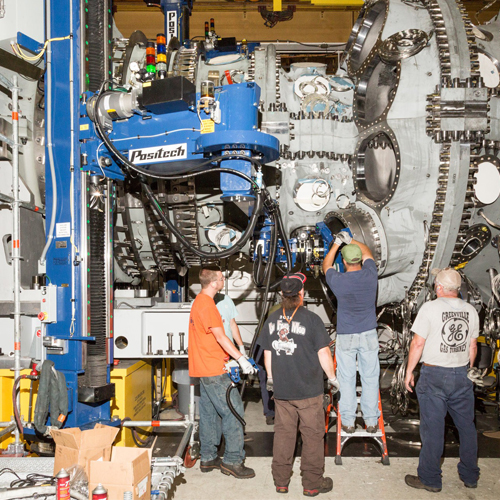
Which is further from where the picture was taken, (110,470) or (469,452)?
(469,452)

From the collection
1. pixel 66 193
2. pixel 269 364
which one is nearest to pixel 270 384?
pixel 269 364

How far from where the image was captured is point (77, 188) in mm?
3723

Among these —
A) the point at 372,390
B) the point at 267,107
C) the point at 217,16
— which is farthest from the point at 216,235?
the point at 217,16

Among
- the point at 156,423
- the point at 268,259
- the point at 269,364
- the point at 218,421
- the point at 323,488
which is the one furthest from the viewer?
the point at 268,259

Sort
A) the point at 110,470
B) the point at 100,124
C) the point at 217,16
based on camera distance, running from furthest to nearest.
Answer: the point at 217,16 < the point at 100,124 < the point at 110,470

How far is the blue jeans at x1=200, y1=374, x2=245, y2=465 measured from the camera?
3.61 meters

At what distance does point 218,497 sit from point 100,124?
293 centimetres

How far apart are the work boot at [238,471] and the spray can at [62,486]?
1.51 meters

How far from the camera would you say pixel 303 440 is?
3.36 m

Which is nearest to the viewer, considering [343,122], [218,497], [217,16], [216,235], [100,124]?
[218,497]

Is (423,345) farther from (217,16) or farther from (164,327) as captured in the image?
(217,16)

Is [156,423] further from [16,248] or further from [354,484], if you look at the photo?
[16,248]

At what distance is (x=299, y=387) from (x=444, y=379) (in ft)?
3.48

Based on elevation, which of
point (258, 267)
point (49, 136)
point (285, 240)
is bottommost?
point (258, 267)
